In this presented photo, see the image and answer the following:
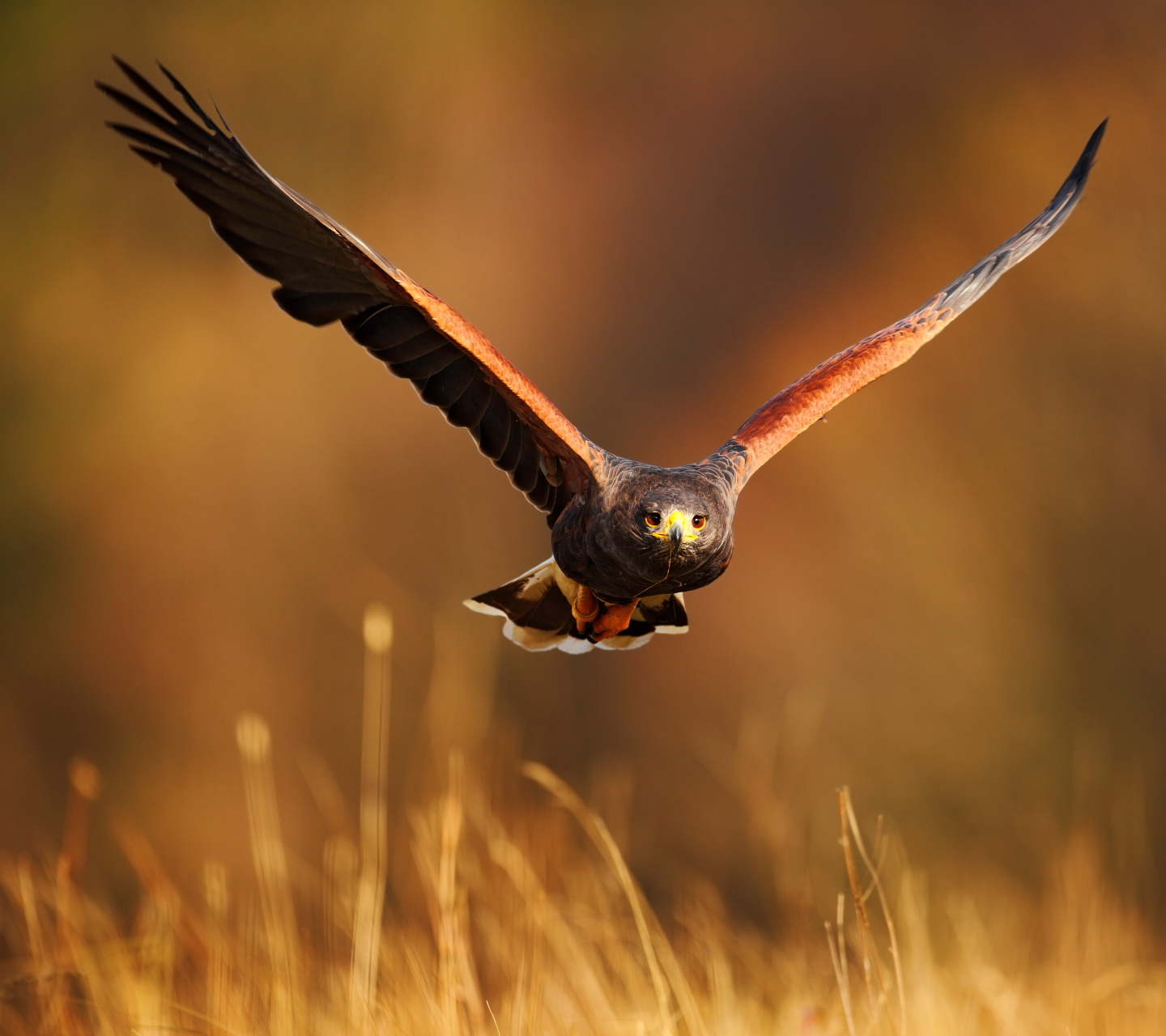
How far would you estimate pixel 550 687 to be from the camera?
11883mm

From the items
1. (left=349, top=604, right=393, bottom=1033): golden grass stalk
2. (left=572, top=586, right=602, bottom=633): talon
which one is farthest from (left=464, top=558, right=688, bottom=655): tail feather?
(left=349, top=604, right=393, bottom=1033): golden grass stalk

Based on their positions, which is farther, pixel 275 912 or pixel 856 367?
pixel 856 367

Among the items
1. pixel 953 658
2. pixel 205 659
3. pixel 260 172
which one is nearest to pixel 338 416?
pixel 205 659

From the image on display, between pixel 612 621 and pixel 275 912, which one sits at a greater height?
pixel 612 621

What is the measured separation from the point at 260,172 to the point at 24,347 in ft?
36.3

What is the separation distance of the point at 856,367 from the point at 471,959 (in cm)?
257

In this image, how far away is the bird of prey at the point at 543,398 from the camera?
11.7 ft

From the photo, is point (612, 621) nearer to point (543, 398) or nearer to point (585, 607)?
point (585, 607)

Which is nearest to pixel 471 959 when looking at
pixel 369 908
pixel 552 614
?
pixel 369 908

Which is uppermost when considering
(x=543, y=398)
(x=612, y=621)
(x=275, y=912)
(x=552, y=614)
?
(x=543, y=398)

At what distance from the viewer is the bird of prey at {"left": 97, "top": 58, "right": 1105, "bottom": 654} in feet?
11.7

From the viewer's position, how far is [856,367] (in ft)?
14.4

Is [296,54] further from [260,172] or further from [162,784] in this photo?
[260,172]

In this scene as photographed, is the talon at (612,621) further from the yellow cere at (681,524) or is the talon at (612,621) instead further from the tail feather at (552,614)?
the yellow cere at (681,524)
